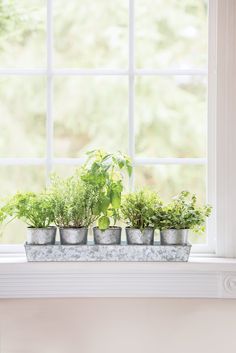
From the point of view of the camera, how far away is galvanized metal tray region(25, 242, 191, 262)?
82.8 inches

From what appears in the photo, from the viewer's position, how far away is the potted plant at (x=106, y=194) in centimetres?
211

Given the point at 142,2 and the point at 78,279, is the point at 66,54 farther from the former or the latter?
the point at 78,279

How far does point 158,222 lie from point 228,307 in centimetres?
41

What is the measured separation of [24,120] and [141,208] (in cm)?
218

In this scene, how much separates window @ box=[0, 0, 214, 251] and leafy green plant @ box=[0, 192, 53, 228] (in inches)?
56.3

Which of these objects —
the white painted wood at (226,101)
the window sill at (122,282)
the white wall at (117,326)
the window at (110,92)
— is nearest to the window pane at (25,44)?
the window at (110,92)

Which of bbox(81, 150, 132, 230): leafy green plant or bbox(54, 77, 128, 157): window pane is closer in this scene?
bbox(81, 150, 132, 230): leafy green plant

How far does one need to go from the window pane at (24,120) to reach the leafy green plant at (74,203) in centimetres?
165

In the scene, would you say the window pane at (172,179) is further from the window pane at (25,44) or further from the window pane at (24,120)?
the window pane at (25,44)

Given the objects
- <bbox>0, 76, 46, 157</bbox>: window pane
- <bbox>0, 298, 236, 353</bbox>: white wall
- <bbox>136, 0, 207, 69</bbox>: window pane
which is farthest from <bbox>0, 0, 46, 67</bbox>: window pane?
<bbox>0, 298, 236, 353</bbox>: white wall

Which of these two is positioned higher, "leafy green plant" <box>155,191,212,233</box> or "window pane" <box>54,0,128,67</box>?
"window pane" <box>54,0,128,67</box>

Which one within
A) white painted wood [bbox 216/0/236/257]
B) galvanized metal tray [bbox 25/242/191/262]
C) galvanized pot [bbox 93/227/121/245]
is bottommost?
galvanized metal tray [bbox 25/242/191/262]

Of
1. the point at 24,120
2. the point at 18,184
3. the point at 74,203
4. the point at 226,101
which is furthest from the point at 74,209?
the point at 24,120

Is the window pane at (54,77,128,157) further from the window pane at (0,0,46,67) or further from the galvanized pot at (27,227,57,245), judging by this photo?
the galvanized pot at (27,227,57,245)
